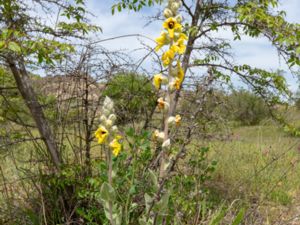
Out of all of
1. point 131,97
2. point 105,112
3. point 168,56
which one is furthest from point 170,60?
point 131,97

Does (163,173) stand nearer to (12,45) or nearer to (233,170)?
(12,45)

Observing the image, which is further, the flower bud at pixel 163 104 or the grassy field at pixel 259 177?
the grassy field at pixel 259 177

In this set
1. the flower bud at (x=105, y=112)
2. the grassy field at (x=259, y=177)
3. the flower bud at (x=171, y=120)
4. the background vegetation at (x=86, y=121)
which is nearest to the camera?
the flower bud at (x=171, y=120)

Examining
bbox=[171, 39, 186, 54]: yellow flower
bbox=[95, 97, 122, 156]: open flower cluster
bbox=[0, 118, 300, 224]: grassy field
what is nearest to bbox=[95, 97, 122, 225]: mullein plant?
bbox=[95, 97, 122, 156]: open flower cluster

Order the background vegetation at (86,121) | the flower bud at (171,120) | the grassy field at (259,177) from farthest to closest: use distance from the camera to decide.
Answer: the grassy field at (259,177) < the background vegetation at (86,121) < the flower bud at (171,120)

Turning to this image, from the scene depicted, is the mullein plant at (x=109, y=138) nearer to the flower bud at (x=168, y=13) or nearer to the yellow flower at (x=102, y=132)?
the yellow flower at (x=102, y=132)

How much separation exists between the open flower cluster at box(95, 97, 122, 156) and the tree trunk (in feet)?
6.88

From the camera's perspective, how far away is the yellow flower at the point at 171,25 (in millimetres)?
2047

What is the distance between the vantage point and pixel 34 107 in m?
4.23

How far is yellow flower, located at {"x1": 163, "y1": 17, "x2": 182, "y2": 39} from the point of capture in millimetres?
2047

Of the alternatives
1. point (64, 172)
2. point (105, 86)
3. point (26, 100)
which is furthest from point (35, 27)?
point (64, 172)

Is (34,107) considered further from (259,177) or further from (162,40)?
(259,177)

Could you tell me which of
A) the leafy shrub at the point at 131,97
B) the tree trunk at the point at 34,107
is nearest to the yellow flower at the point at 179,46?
the leafy shrub at the point at 131,97

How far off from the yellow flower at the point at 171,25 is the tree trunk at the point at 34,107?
2.40 meters
